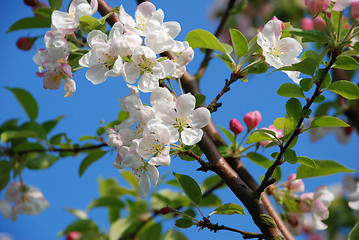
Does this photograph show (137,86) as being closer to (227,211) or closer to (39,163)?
(227,211)

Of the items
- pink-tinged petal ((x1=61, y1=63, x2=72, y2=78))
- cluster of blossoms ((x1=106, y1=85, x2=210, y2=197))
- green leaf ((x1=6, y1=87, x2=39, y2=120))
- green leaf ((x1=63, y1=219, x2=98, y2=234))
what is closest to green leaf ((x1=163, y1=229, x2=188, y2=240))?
green leaf ((x1=63, y1=219, x2=98, y2=234))

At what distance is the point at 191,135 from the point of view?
96 centimetres

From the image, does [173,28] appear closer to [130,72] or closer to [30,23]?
[130,72]

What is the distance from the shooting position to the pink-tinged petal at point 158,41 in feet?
3.09

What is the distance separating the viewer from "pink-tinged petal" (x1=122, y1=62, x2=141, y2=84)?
3.07ft

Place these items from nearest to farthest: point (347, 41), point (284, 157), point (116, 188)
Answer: point (347, 41) → point (284, 157) → point (116, 188)

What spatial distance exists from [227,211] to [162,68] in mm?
432

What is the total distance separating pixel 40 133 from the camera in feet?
6.24

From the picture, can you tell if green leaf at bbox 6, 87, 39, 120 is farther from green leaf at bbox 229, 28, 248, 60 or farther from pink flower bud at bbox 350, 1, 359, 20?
pink flower bud at bbox 350, 1, 359, 20

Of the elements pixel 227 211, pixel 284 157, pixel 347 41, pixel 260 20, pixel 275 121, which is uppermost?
pixel 260 20

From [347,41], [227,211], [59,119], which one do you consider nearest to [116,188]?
[59,119]

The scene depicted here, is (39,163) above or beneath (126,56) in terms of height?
beneath

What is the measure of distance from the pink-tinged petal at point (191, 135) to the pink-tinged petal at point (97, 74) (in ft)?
0.84

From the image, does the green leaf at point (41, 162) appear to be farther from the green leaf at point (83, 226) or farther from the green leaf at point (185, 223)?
the green leaf at point (185, 223)
